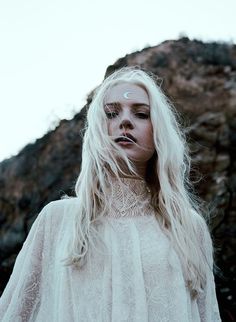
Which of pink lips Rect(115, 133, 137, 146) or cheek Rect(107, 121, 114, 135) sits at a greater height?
cheek Rect(107, 121, 114, 135)

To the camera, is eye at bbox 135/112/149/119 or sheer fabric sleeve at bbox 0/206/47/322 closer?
sheer fabric sleeve at bbox 0/206/47/322

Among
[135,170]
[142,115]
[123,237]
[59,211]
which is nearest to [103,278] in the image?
[123,237]

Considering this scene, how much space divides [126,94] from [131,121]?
0.38 feet

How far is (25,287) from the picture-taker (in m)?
1.89

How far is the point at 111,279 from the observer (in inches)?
72.2

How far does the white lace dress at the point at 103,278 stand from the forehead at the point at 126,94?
0.34m

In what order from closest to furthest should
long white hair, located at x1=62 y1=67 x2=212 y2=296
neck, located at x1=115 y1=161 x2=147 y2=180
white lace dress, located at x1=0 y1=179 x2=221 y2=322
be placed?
white lace dress, located at x1=0 y1=179 x2=221 y2=322, long white hair, located at x1=62 y1=67 x2=212 y2=296, neck, located at x1=115 y1=161 x2=147 y2=180

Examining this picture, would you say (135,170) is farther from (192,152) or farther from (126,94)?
(192,152)

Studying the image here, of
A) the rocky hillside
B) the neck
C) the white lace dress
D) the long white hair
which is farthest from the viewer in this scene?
the rocky hillside

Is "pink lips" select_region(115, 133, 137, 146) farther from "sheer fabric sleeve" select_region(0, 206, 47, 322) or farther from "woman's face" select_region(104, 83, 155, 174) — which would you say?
"sheer fabric sleeve" select_region(0, 206, 47, 322)

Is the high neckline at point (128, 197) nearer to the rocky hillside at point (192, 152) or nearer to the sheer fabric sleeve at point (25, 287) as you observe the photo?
the sheer fabric sleeve at point (25, 287)

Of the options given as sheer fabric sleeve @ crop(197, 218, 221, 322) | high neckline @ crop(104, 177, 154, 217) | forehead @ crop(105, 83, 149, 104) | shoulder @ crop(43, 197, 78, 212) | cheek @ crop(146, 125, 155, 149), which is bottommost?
sheer fabric sleeve @ crop(197, 218, 221, 322)

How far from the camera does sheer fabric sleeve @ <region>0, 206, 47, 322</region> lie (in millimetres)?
1868

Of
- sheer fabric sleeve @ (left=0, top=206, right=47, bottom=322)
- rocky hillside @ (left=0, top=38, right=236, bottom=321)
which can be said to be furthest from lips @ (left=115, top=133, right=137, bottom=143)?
rocky hillside @ (left=0, top=38, right=236, bottom=321)
